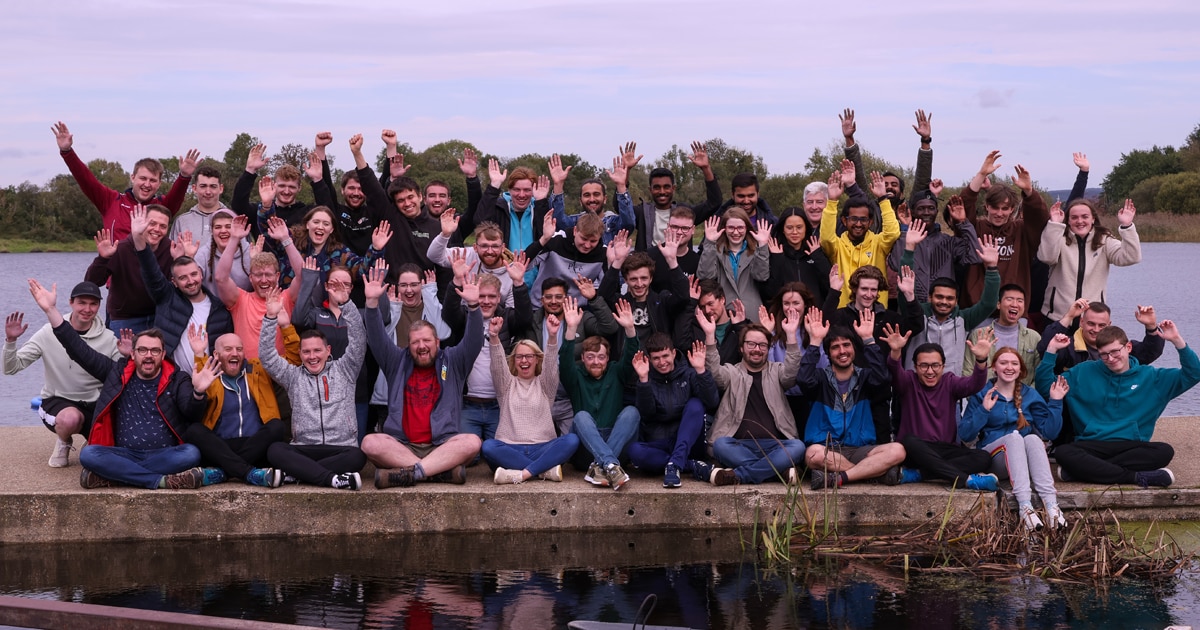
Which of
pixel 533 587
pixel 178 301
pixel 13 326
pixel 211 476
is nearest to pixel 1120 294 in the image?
pixel 178 301

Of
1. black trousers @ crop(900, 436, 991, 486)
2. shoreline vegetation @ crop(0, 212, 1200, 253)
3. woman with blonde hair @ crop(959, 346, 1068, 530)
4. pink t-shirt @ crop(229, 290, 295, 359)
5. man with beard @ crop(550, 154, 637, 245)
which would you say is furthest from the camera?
shoreline vegetation @ crop(0, 212, 1200, 253)

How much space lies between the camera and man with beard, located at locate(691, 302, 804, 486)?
30.2 feet

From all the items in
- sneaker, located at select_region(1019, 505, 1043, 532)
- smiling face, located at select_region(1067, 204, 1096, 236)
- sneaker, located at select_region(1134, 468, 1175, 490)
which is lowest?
sneaker, located at select_region(1019, 505, 1043, 532)

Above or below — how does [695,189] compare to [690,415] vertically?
above

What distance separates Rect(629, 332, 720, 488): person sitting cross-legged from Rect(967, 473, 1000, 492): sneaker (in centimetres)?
189

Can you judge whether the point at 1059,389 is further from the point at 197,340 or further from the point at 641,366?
the point at 197,340

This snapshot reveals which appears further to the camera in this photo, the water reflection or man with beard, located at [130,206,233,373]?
man with beard, located at [130,206,233,373]

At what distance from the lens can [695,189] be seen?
38.1 metres

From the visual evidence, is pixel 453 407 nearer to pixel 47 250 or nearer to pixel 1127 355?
pixel 1127 355

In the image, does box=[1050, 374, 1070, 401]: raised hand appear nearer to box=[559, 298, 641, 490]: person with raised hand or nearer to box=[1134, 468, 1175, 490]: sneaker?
box=[1134, 468, 1175, 490]: sneaker

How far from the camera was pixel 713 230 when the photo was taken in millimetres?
10289

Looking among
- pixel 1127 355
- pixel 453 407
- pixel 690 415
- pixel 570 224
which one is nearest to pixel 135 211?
pixel 453 407

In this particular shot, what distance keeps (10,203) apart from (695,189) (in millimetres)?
35499

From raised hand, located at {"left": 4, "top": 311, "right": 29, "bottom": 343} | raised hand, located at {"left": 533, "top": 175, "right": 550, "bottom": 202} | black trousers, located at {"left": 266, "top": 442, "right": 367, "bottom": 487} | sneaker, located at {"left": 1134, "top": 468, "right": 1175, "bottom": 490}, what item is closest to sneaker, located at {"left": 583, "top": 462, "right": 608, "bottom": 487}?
black trousers, located at {"left": 266, "top": 442, "right": 367, "bottom": 487}
